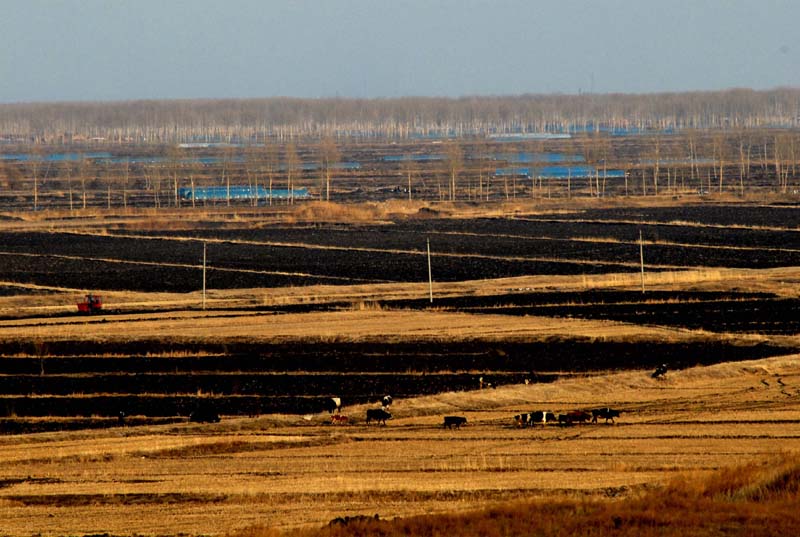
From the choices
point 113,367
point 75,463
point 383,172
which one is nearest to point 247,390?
point 113,367

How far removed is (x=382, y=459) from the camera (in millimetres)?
19172

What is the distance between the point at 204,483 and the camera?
698 inches

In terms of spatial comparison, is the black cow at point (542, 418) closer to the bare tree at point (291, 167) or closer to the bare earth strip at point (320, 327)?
the bare earth strip at point (320, 327)

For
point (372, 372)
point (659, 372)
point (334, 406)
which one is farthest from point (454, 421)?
point (659, 372)

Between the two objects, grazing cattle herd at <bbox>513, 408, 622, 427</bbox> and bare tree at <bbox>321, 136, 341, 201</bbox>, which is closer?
grazing cattle herd at <bbox>513, 408, 622, 427</bbox>

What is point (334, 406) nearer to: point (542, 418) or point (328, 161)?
point (542, 418)

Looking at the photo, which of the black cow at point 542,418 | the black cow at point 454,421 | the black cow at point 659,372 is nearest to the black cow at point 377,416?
the black cow at point 454,421

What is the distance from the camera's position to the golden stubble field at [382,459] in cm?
1598

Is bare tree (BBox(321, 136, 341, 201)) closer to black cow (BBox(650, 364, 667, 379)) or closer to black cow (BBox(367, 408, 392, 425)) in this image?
black cow (BBox(650, 364, 667, 379))

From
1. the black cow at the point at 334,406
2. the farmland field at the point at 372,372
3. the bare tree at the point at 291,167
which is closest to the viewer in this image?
the farmland field at the point at 372,372

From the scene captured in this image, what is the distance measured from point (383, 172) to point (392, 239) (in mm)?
56481

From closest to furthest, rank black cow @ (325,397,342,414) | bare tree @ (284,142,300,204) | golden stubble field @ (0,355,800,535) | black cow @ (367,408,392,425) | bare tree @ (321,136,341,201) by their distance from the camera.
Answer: golden stubble field @ (0,355,800,535) → black cow @ (367,408,392,425) → black cow @ (325,397,342,414) → bare tree @ (284,142,300,204) → bare tree @ (321,136,341,201)

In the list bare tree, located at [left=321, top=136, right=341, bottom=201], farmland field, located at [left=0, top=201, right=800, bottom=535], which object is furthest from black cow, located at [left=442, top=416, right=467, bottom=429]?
bare tree, located at [left=321, top=136, right=341, bottom=201]

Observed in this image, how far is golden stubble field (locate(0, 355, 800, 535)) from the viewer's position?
16.0 m
